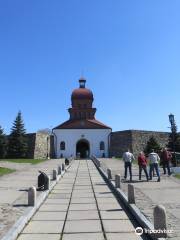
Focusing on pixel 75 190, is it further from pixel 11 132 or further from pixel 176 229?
pixel 11 132

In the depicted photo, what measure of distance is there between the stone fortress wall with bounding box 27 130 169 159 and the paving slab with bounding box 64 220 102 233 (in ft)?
169

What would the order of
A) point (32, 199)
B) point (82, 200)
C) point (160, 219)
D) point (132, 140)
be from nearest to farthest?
point (160, 219) < point (32, 199) < point (82, 200) < point (132, 140)

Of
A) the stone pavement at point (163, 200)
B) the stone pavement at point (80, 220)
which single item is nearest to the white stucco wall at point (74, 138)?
the stone pavement at point (163, 200)

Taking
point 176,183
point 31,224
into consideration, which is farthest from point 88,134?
point 31,224

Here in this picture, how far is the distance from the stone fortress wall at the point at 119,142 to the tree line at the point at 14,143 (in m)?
2.70

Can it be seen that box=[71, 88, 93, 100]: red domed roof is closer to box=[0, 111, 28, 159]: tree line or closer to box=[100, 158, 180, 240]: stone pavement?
box=[0, 111, 28, 159]: tree line

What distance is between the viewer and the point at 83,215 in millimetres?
10141

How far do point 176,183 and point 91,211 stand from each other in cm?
A: 835

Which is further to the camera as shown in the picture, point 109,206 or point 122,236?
point 109,206

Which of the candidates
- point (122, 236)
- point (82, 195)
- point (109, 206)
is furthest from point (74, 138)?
point (122, 236)

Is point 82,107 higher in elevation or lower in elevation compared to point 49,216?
higher

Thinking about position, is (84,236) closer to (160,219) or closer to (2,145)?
(160,219)

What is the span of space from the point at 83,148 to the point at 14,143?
480 inches

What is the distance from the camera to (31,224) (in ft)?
29.9
